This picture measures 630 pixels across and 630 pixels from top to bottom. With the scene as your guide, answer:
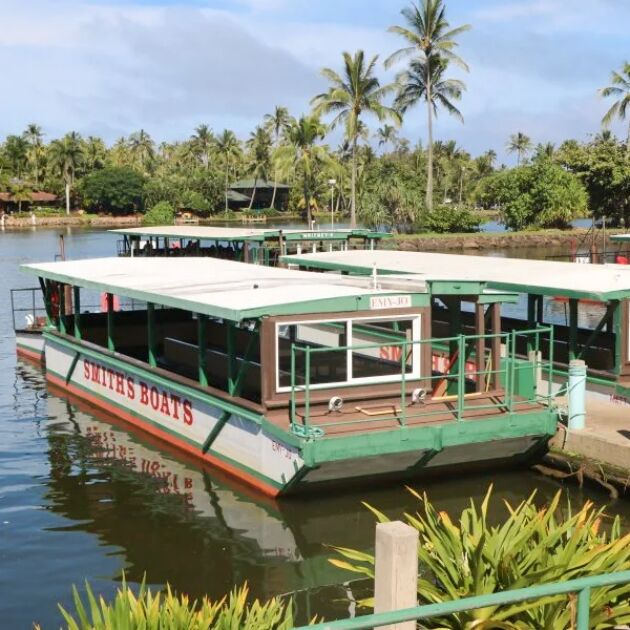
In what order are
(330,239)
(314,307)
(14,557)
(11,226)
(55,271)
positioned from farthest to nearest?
(11,226) → (330,239) → (55,271) → (314,307) → (14,557)

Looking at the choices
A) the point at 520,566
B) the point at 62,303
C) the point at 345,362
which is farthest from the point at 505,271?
the point at 520,566

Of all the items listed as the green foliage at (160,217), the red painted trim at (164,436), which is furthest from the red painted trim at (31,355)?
the green foliage at (160,217)

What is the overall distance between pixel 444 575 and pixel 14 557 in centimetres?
799

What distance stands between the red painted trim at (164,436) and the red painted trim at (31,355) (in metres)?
3.02

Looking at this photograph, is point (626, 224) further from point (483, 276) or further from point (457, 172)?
point (457, 172)

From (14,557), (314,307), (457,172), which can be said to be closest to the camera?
(14,557)

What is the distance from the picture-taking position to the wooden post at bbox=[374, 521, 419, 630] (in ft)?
19.7

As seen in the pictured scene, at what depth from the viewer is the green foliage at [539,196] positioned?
260ft

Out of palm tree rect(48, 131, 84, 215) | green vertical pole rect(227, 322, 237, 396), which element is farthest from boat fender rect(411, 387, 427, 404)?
palm tree rect(48, 131, 84, 215)

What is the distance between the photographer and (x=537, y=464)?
16875mm

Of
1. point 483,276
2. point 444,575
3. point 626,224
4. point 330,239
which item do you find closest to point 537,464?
point 483,276

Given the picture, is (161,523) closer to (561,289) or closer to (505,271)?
(561,289)

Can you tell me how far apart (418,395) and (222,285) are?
202 inches

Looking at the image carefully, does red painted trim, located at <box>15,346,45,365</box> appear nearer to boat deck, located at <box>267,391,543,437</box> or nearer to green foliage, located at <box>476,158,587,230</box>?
boat deck, located at <box>267,391,543,437</box>
